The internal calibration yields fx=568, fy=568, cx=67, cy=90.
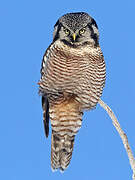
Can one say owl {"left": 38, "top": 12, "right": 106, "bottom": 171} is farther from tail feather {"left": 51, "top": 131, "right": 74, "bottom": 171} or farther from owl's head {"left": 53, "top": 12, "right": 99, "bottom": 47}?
tail feather {"left": 51, "top": 131, "right": 74, "bottom": 171}

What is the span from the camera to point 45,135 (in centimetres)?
572

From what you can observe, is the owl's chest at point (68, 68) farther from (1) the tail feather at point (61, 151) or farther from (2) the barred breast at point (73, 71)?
(1) the tail feather at point (61, 151)

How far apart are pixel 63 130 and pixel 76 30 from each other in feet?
3.77

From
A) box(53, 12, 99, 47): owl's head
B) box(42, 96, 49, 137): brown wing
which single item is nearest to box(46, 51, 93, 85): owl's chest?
box(53, 12, 99, 47): owl's head

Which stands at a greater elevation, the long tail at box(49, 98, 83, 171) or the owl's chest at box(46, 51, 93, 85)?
the owl's chest at box(46, 51, 93, 85)

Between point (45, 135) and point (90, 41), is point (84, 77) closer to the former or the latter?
point (90, 41)

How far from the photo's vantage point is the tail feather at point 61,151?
5715 millimetres

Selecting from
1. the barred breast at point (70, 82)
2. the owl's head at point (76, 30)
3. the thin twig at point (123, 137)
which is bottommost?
the thin twig at point (123, 137)

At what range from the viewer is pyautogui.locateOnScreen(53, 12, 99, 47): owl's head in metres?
4.91

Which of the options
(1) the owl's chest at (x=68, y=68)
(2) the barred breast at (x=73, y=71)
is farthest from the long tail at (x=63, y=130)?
(1) the owl's chest at (x=68, y=68)

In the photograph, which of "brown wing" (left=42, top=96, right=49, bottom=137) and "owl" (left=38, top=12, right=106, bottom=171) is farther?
"brown wing" (left=42, top=96, right=49, bottom=137)

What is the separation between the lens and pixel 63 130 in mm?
5602

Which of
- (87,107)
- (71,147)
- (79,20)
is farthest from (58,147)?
(79,20)

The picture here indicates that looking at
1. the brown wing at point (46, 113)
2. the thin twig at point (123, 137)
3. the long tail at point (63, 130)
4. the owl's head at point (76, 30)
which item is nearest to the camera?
the owl's head at point (76, 30)
